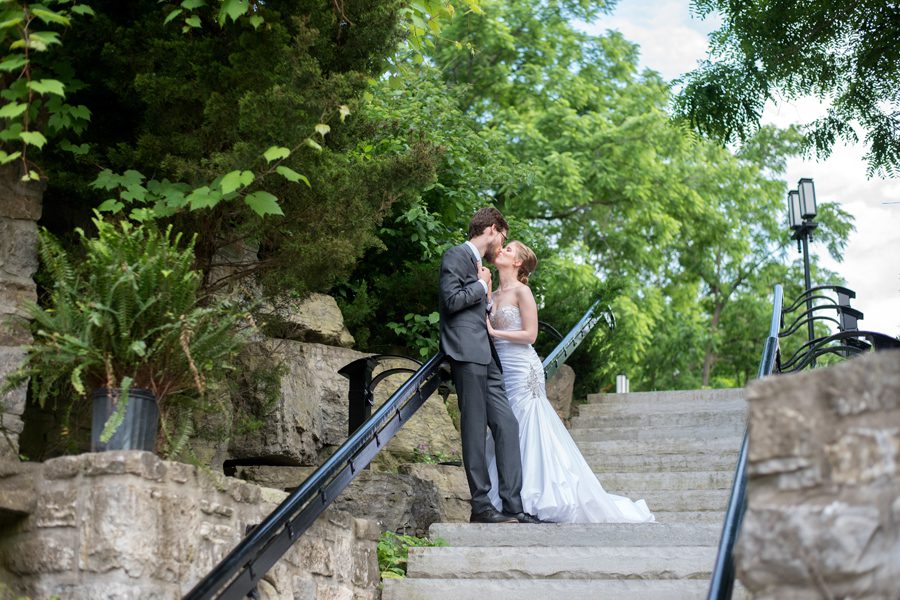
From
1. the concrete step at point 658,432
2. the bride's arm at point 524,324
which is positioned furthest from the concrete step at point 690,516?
the concrete step at point 658,432

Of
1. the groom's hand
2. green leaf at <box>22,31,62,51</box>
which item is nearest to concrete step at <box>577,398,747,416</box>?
the groom's hand

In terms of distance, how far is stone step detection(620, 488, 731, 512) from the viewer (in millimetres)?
6474

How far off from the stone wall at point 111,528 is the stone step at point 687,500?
3689 mm

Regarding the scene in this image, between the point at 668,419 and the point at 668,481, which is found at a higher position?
the point at 668,419

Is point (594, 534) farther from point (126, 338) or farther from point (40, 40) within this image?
point (40, 40)

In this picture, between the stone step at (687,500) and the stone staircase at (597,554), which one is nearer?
the stone staircase at (597,554)

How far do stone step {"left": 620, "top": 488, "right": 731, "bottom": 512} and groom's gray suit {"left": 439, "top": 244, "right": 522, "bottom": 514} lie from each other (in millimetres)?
1366

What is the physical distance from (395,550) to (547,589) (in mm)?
1092

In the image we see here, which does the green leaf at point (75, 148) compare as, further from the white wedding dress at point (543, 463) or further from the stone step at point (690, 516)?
the stone step at point (690, 516)

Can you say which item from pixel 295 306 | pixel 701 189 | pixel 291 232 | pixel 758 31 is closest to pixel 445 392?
pixel 295 306

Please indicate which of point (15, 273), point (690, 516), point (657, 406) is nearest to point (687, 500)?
point (690, 516)

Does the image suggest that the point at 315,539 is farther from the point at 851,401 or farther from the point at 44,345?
the point at 851,401

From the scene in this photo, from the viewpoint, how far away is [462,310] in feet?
18.8

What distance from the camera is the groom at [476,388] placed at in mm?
5617
